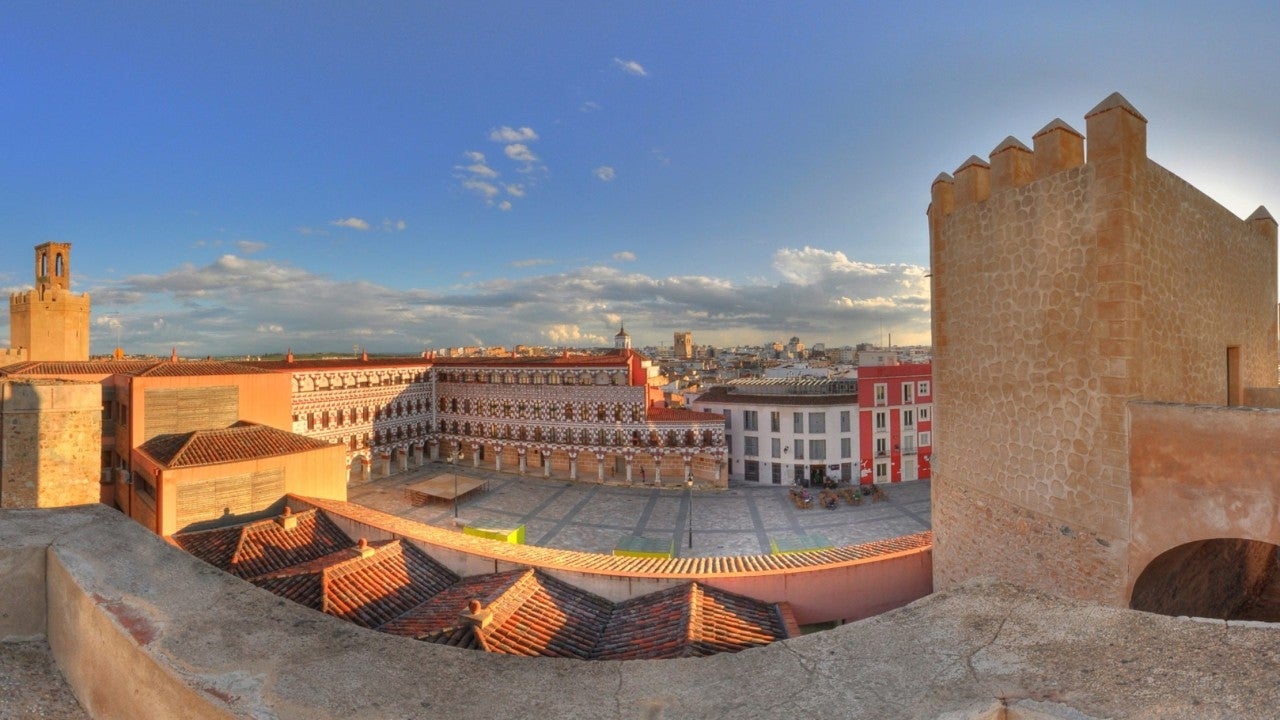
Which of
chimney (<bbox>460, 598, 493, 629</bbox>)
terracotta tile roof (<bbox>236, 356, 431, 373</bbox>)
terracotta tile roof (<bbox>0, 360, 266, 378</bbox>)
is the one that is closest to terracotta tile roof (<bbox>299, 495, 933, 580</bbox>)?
chimney (<bbox>460, 598, 493, 629</bbox>)

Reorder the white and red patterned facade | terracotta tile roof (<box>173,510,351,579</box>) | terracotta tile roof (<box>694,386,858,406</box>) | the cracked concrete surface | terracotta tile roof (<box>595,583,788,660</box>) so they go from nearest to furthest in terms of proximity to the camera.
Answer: the cracked concrete surface < terracotta tile roof (<box>595,583,788,660</box>) < terracotta tile roof (<box>173,510,351,579</box>) < terracotta tile roof (<box>694,386,858,406</box>) < the white and red patterned facade

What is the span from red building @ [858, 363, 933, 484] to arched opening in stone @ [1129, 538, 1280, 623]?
21.2 meters

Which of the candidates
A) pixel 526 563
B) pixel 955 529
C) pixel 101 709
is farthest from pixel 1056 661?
pixel 526 563

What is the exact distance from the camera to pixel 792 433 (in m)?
30.6

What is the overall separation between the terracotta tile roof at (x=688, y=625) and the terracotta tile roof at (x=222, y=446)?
1102 cm

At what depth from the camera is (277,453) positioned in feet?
47.0

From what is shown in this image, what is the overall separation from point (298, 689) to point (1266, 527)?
6.83 metres

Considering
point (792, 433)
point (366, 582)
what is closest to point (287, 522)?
point (366, 582)

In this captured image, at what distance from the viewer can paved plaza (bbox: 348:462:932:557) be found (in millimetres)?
22438

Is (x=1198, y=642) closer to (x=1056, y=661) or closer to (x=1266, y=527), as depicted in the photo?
(x=1056, y=661)

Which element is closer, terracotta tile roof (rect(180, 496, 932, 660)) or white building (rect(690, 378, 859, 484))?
terracotta tile roof (rect(180, 496, 932, 660))

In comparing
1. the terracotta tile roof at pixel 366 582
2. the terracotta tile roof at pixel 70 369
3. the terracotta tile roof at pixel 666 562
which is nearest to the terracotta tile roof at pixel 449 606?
the terracotta tile roof at pixel 366 582

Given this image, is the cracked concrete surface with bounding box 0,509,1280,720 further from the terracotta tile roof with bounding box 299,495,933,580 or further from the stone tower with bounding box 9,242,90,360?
the stone tower with bounding box 9,242,90,360

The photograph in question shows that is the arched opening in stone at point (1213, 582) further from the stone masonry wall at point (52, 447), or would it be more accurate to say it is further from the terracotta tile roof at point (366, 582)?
the stone masonry wall at point (52, 447)
